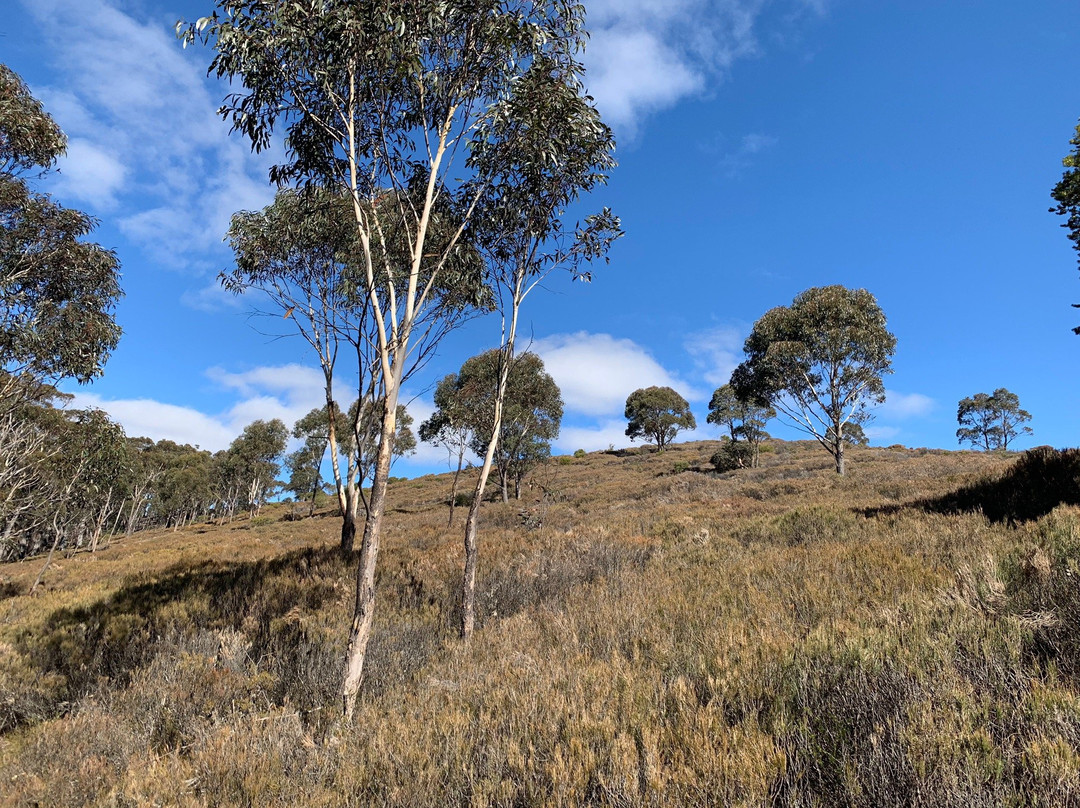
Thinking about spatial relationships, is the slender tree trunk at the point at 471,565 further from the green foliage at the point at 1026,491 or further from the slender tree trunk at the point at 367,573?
the green foliage at the point at 1026,491

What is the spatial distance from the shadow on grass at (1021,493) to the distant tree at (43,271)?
21526mm

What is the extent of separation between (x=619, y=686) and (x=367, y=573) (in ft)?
9.95

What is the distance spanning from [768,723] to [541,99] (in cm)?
839

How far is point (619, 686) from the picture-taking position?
429 centimetres

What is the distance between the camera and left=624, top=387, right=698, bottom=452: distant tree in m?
65.2

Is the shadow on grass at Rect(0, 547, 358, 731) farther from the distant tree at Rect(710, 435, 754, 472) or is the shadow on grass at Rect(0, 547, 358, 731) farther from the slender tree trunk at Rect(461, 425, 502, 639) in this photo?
the distant tree at Rect(710, 435, 754, 472)

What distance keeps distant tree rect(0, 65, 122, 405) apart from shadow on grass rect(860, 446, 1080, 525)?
2153cm

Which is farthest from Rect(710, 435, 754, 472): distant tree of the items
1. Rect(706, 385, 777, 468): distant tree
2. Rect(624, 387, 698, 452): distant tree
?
Rect(624, 387, 698, 452): distant tree

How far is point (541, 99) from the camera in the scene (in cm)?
764

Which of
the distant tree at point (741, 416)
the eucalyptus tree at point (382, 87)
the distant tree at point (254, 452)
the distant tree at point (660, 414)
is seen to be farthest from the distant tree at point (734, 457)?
the distant tree at point (254, 452)

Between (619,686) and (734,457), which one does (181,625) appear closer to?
(619,686)

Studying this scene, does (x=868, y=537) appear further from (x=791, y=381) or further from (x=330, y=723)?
(x=791, y=381)

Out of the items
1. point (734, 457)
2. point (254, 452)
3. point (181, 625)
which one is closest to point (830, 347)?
point (734, 457)

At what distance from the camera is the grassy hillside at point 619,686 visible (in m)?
2.83
